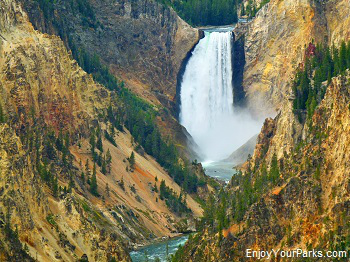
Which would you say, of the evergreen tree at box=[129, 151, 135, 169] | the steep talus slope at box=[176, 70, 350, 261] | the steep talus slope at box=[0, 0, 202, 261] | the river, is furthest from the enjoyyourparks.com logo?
the evergreen tree at box=[129, 151, 135, 169]

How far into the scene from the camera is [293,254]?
113875 mm

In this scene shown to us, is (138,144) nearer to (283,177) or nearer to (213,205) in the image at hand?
(213,205)

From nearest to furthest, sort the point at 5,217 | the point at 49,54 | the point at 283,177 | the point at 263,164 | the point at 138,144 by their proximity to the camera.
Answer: the point at 5,217 → the point at 283,177 → the point at 263,164 → the point at 49,54 → the point at 138,144

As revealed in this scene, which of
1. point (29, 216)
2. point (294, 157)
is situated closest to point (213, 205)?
point (294, 157)

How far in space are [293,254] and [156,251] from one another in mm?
31713

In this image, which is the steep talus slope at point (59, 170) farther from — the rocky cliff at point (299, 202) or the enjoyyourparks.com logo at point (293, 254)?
the enjoyyourparks.com logo at point (293, 254)

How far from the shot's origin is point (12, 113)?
147000 millimetres

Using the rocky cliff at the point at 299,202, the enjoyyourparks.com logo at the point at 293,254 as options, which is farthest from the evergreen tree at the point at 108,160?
the enjoyyourparks.com logo at the point at 293,254

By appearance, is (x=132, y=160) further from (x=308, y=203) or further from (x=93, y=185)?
(x=308, y=203)

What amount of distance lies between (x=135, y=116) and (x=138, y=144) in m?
9.49

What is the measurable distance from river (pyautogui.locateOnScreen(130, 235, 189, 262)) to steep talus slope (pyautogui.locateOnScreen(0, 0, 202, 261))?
6.82ft

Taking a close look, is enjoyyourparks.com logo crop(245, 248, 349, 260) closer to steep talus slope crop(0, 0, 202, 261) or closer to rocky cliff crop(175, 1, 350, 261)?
rocky cliff crop(175, 1, 350, 261)

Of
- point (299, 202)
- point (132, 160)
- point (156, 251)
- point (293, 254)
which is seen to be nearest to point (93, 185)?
point (156, 251)

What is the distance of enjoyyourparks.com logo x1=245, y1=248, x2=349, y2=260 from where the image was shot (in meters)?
109
